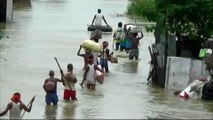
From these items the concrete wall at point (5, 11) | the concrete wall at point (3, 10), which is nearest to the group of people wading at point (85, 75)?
the concrete wall at point (5, 11)

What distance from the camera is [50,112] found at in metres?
14.6

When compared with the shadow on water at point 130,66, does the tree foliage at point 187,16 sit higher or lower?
higher

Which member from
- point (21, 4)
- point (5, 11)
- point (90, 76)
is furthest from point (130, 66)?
point (21, 4)

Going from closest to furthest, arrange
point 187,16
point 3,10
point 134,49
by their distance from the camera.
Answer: point 187,16
point 134,49
point 3,10

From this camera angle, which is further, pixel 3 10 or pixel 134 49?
pixel 3 10

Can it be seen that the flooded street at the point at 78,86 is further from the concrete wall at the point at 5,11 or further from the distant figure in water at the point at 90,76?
the concrete wall at the point at 5,11

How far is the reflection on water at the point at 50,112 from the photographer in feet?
46.4

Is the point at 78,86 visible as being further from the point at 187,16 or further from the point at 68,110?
the point at 68,110

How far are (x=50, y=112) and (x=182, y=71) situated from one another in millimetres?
5150

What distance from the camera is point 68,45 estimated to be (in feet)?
95.8

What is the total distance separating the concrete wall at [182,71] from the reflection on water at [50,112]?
4495 millimetres

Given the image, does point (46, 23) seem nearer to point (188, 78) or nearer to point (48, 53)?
point (48, 53)

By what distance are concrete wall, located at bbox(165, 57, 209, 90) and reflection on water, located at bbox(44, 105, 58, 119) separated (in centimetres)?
450

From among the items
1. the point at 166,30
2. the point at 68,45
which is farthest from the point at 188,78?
the point at 68,45
